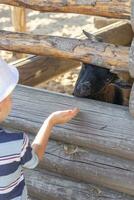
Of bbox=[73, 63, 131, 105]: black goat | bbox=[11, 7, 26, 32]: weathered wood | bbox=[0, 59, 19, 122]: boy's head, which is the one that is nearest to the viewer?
bbox=[0, 59, 19, 122]: boy's head

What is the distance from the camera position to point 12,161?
252 cm

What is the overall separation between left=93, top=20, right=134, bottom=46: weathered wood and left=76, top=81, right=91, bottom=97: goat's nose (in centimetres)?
168

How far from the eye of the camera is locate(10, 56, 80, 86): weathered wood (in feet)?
15.7

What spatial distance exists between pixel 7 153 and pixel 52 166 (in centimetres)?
102

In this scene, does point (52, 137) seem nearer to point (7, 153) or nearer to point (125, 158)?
point (125, 158)

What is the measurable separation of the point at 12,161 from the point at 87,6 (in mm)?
1355

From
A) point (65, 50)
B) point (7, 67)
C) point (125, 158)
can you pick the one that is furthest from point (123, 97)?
point (7, 67)

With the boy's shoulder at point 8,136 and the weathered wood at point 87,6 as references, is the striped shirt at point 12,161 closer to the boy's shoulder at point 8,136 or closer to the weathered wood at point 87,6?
the boy's shoulder at point 8,136

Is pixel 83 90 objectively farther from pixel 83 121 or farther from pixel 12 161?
pixel 12 161

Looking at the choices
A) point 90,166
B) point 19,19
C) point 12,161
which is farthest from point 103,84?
point 19,19

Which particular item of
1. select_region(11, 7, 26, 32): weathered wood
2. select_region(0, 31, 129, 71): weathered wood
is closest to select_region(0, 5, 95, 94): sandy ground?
select_region(11, 7, 26, 32): weathered wood

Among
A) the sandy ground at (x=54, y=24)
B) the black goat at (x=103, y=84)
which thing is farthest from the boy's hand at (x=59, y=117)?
the sandy ground at (x=54, y=24)

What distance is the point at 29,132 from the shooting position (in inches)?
143

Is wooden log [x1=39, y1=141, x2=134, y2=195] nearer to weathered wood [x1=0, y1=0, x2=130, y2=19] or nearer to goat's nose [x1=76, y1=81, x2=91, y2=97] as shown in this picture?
goat's nose [x1=76, y1=81, x2=91, y2=97]
